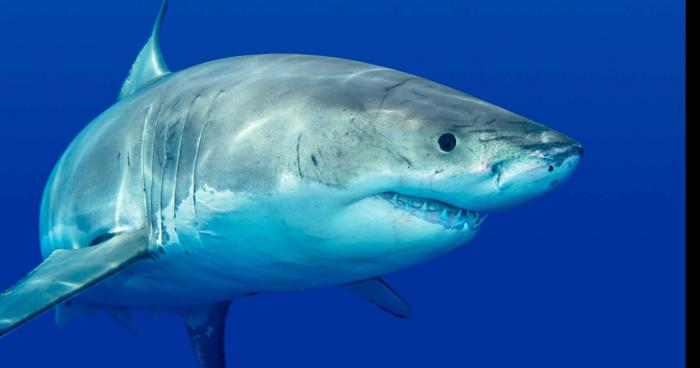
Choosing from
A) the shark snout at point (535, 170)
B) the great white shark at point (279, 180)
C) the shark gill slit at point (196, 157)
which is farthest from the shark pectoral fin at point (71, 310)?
the shark snout at point (535, 170)

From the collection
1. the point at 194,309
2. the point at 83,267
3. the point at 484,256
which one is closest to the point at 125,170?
the point at 83,267

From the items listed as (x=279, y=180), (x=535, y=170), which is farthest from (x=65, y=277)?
(x=535, y=170)

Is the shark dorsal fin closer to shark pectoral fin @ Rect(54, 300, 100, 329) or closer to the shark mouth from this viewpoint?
shark pectoral fin @ Rect(54, 300, 100, 329)

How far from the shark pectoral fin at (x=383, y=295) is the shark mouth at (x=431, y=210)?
8.78ft

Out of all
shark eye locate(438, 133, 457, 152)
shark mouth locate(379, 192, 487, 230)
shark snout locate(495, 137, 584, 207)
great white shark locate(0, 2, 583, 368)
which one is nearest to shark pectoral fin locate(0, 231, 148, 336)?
great white shark locate(0, 2, 583, 368)

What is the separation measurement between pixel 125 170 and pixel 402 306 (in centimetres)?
264

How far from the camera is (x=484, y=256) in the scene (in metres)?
39.0

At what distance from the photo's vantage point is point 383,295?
565cm

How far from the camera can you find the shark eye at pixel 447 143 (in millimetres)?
2689

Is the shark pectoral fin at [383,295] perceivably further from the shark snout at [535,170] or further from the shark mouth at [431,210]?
the shark snout at [535,170]

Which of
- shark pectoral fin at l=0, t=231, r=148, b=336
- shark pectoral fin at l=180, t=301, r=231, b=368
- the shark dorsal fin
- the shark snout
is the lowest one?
shark pectoral fin at l=180, t=301, r=231, b=368

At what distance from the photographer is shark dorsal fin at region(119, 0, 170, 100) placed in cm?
542

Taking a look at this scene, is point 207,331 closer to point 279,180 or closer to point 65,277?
point 65,277
